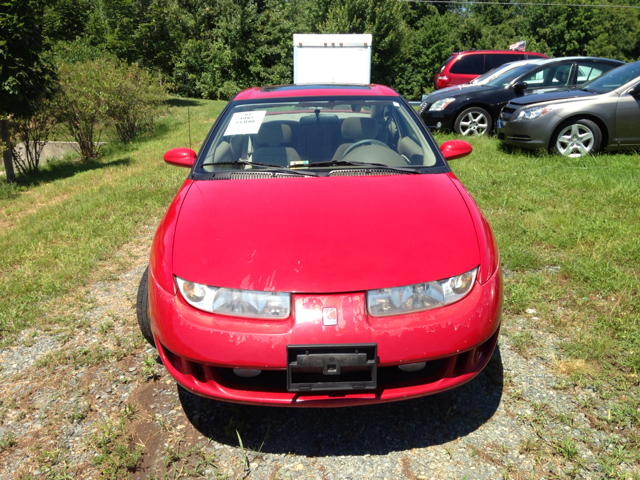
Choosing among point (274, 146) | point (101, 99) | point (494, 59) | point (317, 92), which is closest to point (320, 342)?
point (274, 146)

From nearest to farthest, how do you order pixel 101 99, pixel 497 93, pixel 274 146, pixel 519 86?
pixel 274 146
pixel 519 86
pixel 497 93
pixel 101 99

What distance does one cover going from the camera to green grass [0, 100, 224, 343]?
4.05 meters

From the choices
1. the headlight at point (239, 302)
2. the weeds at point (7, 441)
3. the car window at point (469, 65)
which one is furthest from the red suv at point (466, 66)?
the weeds at point (7, 441)

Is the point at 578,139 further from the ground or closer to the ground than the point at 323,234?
closer to the ground

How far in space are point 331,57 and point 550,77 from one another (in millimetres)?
6650

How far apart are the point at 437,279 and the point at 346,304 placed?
0.42m

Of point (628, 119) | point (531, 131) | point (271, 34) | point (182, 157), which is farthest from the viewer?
point (271, 34)

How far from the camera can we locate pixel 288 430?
2.42 meters

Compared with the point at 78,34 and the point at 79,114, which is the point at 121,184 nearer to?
the point at 79,114

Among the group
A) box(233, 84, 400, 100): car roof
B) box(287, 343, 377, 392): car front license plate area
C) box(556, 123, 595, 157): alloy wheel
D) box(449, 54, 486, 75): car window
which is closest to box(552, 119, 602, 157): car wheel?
box(556, 123, 595, 157): alloy wheel

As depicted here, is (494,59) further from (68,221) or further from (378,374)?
(378,374)

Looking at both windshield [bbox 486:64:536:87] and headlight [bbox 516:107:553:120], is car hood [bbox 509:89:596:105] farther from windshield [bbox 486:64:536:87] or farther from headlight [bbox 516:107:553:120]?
windshield [bbox 486:64:536:87]

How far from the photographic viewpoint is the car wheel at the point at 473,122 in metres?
9.95

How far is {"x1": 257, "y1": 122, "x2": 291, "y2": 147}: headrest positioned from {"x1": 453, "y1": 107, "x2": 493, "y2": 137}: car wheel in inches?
288
